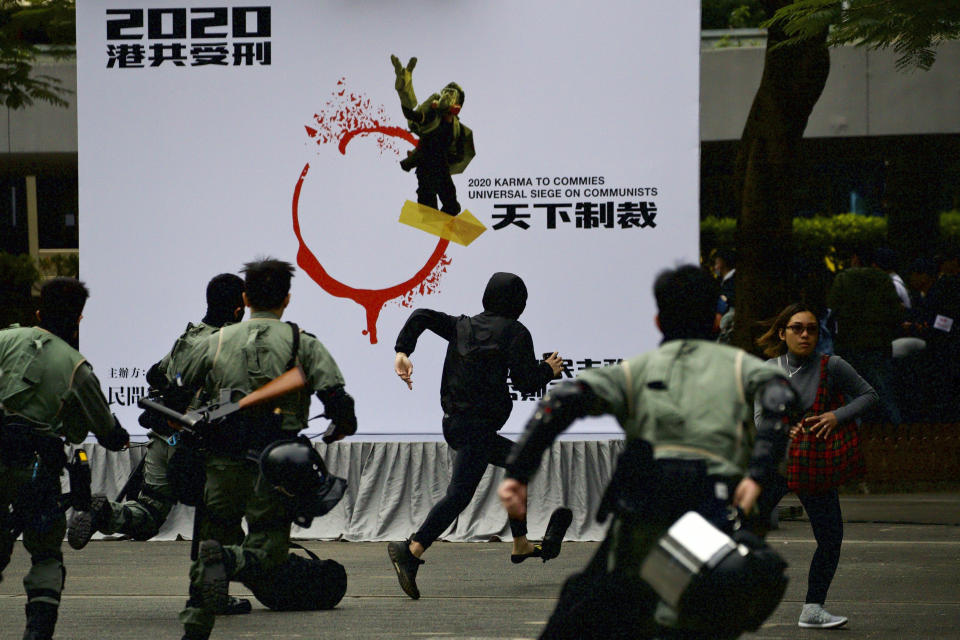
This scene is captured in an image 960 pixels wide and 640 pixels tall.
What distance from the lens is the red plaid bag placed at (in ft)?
24.8

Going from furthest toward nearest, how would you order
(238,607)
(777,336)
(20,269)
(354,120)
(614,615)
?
1. (20,269)
2. (354,120)
3. (238,607)
4. (777,336)
5. (614,615)

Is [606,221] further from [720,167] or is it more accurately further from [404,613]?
[720,167]

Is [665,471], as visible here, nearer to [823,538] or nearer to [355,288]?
[823,538]

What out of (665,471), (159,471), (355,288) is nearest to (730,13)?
(355,288)

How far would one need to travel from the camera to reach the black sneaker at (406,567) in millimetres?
8625

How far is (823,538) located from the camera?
7.65 metres

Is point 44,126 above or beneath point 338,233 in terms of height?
above

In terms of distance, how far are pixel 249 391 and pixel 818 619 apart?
3.10 meters

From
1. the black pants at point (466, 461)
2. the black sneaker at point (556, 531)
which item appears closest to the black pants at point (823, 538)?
the black sneaker at point (556, 531)

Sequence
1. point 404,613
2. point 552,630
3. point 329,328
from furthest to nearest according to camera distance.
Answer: point 329,328, point 404,613, point 552,630

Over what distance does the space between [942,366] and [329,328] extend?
7034mm

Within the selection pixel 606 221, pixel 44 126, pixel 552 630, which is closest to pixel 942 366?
pixel 606 221

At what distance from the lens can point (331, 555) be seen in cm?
1084

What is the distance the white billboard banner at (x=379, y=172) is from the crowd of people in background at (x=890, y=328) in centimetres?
296
